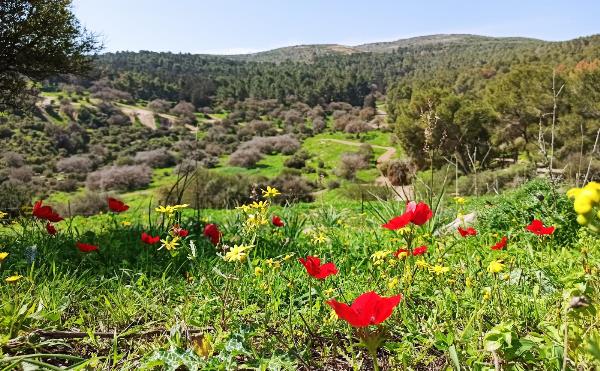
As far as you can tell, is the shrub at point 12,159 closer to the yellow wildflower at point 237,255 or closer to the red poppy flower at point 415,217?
the yellow wildflower at point 237,255

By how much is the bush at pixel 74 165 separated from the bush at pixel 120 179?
2894mm

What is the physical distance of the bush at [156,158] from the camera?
53469mm

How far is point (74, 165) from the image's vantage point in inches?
1993

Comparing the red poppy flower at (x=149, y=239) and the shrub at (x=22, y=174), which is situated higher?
the red poppy flower at (x=149, y=239)

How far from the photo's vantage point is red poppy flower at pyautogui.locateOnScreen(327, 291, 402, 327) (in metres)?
1.10

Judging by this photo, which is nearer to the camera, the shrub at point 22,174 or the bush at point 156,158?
the shrub at point 22,174

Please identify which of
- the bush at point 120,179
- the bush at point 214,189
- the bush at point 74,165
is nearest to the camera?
the bush at point 214,189

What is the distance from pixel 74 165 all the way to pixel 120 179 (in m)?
8.52

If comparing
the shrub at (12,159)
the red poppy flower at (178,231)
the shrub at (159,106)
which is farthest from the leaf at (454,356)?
the shrub at (159,106)

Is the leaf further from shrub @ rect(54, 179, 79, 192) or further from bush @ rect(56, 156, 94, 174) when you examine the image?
bush @ rect(56, 156, 94, 174)

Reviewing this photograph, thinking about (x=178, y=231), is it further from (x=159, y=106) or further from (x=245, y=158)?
(x=159, y=106)

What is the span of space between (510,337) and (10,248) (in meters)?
3.62

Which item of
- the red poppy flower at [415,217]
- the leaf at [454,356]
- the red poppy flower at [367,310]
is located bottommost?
the leaf at [454,356]

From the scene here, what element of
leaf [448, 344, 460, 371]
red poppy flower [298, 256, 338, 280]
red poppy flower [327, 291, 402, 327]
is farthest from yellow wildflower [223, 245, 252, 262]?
leaf [448, 344, 460, 371]
